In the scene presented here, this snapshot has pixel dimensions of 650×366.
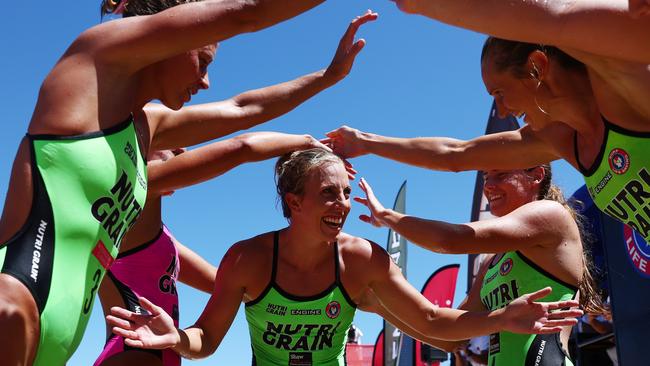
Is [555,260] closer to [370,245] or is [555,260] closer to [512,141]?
[512,141]

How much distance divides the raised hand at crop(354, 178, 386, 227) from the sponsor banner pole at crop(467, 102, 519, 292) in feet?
19.5

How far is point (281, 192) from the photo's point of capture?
4.38 m

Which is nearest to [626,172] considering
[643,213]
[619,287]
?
[643,213]

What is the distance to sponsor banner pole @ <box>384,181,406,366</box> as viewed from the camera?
1434 centimetres

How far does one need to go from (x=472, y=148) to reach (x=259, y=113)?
5.22ft

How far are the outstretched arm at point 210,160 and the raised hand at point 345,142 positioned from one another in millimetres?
785

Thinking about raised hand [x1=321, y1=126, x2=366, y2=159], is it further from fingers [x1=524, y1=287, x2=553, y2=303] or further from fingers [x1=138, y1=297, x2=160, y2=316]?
fingers [x1=138, y1=297, x2=160, y2=316]

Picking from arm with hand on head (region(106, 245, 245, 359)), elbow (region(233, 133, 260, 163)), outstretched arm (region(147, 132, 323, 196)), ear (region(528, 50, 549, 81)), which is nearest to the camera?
arm with hand on head (region(106, 245, 245, 359))

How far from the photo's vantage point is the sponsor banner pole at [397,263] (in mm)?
14336

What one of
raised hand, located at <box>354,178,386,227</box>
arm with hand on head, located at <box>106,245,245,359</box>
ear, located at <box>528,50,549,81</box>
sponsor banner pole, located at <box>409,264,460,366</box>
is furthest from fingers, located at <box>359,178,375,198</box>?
sponsor banner pole, located at <box>409,264,460,366</box>

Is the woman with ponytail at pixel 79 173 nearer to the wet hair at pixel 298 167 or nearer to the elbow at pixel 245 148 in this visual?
the elbow at pixel 245 148

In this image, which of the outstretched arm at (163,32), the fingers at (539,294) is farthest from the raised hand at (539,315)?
the outstretched arm at (163,32)

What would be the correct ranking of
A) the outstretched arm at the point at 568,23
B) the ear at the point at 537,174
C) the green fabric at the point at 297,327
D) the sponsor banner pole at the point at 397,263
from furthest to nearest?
1. the sponsor banner pole at the point at 397,263
2. the ear at the point at 537,174
3. the green fabric at the point at 297,327
4. the outstretched arm at the point at 568,23

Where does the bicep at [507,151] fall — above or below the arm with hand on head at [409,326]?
above
